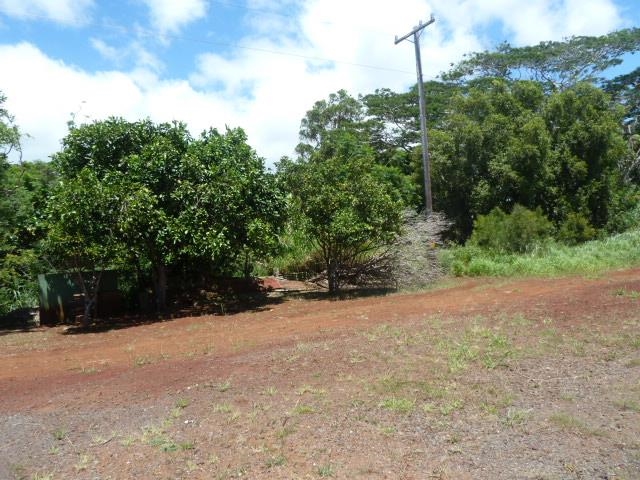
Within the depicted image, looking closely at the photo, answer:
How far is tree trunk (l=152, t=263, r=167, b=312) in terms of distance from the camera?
15453mm

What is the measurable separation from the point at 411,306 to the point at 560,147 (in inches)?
644

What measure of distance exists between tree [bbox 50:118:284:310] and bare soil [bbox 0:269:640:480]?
346 centimetres

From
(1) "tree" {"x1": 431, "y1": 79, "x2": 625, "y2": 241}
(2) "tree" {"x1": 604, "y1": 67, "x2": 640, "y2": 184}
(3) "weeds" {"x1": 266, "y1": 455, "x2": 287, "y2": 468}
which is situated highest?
(2) "tree" {"x1": 604, "y1": 67, "x2": 640, "y2": 184}

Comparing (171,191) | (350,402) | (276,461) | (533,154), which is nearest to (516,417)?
(350,402)

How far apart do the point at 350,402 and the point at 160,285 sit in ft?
34.4

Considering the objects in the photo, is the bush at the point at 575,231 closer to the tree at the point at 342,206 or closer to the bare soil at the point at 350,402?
the tree at the point at 342,206

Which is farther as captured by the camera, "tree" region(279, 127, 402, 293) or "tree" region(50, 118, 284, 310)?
"tree" region(279, 127, 402, 293)

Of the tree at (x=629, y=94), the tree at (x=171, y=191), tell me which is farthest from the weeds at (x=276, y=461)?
the tree at (x=629, y=94)

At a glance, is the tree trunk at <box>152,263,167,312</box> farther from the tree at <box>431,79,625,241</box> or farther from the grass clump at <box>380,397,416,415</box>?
the tree at <box>431,79,625,241</box>

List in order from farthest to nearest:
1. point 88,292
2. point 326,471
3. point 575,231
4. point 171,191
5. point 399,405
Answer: point 575,231, point 88,292, point 171,191, point 399,405, point 326,471

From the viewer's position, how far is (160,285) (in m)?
15.6

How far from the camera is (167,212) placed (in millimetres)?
14227

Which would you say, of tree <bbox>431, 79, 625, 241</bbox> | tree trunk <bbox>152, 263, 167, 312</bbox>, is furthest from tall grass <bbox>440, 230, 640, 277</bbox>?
tree trunk <bbox>152, 263, 167, 312</bbox>

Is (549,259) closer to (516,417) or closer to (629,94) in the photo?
(516,417)
